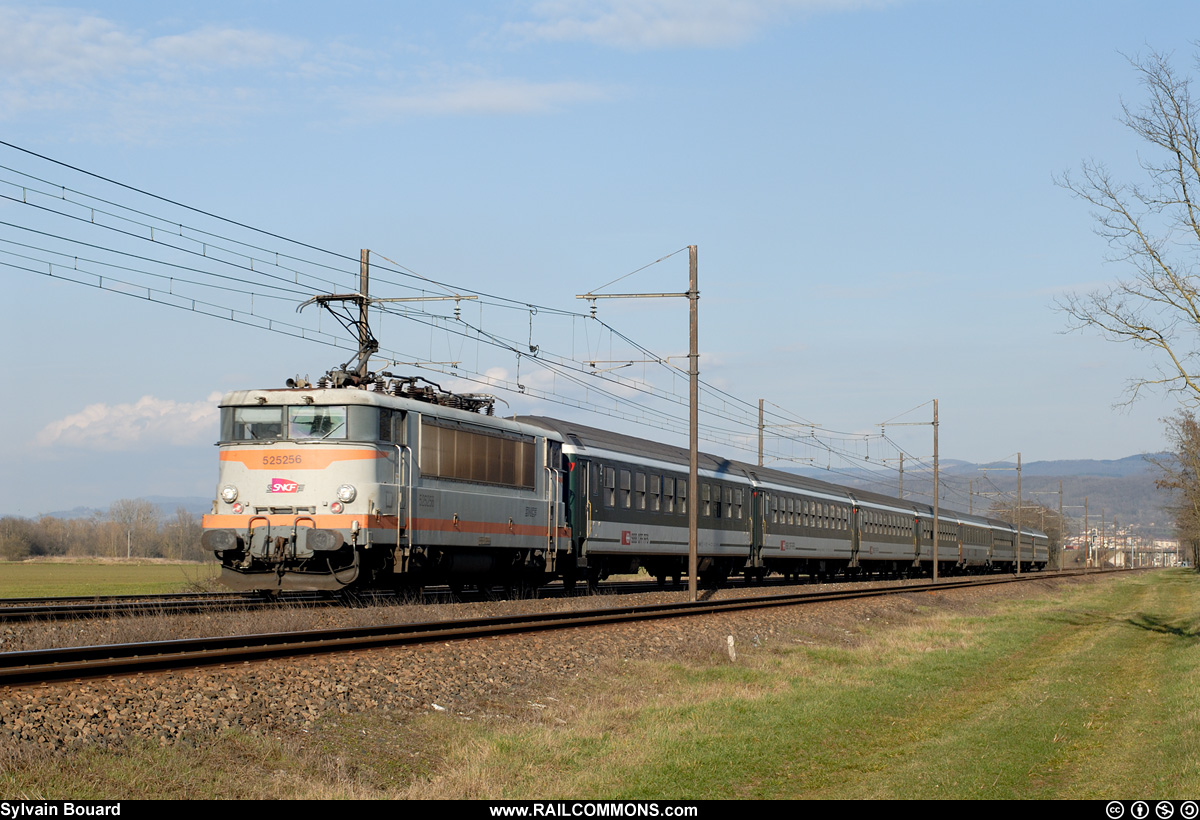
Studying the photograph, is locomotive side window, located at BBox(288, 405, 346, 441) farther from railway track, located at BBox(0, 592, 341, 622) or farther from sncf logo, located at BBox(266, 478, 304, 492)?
railway track, located at BBox(0, 592, 341, 622)

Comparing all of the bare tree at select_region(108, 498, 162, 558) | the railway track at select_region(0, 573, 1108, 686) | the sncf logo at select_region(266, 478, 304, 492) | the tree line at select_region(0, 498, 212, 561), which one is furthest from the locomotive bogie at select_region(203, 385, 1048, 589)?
the bare tree at select_region(108, 498, 162, 558)

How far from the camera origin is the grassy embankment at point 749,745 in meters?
9.23

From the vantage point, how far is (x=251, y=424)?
→ 67.8 ft

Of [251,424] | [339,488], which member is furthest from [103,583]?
[339,488]

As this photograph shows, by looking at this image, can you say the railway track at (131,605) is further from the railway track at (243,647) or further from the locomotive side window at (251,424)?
the railway track at (243,647)

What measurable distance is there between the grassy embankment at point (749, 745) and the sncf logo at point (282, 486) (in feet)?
22.7

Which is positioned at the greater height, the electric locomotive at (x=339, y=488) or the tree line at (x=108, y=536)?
the electric locomotive at (x=339, y=488)

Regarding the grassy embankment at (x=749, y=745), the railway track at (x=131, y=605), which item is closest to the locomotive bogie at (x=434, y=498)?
the railway track at (x=131, y=605)

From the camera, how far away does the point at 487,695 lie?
13727 millimetres

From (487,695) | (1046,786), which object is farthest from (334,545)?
(1046,786)

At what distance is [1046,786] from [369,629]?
9641 millimetres

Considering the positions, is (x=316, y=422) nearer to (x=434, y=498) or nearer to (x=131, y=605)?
(x=434, y=498)

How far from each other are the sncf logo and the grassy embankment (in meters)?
6.93

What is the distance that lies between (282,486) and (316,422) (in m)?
1.28
